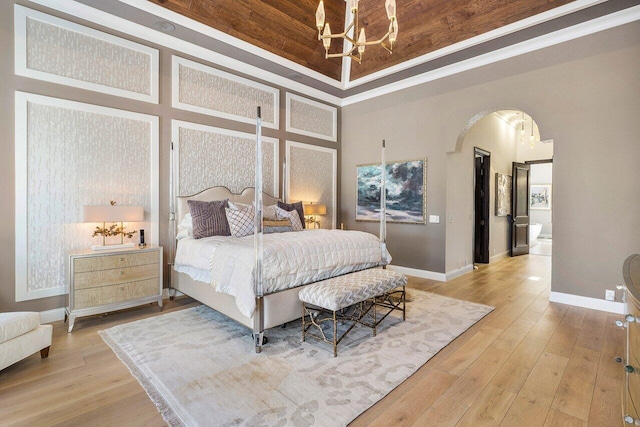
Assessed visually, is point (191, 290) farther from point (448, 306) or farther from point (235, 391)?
point (448, 306)

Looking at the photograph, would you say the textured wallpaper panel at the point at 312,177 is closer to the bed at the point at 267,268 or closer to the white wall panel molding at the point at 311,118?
the white wall panel molding at the point at 311,118

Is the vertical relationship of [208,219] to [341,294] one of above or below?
above

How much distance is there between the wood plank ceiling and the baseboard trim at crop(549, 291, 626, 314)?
3.50 metres

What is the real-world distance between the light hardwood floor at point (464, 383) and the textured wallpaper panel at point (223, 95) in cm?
302

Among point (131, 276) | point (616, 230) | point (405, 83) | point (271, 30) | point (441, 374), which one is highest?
point (271, 30)

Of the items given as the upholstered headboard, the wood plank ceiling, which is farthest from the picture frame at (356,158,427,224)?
the upholstered headboard

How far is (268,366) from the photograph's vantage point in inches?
92.9

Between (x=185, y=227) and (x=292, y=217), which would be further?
(x=292, y=217)

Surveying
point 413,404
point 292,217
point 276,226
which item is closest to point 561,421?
point 413,404

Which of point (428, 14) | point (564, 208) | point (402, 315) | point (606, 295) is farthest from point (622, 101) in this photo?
point (402, 315)

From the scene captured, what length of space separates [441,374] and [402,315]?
114 cm

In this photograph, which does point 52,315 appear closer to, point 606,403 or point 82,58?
point 82,58

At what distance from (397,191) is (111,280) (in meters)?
4.52

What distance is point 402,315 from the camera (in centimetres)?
342
